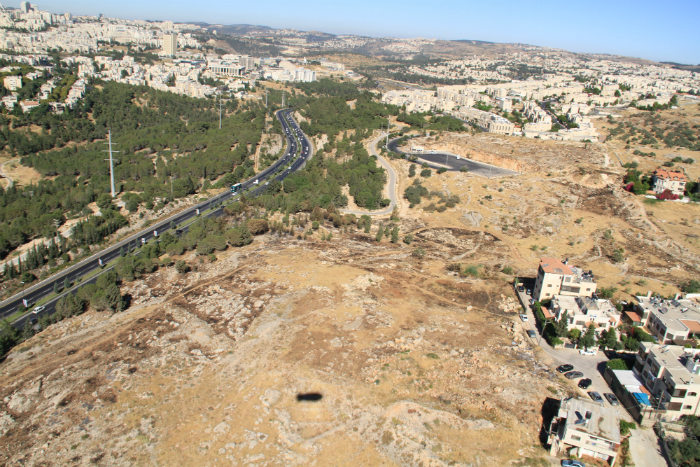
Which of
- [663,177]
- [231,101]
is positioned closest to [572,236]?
[663,177]

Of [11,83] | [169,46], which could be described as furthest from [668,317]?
[169,46]

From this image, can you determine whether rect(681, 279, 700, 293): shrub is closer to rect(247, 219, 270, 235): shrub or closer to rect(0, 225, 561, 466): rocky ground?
rect(0, 225, 561, 466): rocky ground

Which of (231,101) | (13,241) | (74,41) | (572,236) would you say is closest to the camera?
(13,241)

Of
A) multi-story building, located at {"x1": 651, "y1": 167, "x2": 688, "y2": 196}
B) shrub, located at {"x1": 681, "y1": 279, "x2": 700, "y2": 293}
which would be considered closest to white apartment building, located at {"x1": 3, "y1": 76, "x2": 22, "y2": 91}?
multi-story building, located at {"x1": 651, "y1": 167, "x2": 688, "y2": 196}

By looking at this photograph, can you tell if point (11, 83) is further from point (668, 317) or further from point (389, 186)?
point (668, 317)

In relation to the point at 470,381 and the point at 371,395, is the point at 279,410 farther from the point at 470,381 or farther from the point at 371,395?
the point at 470,381

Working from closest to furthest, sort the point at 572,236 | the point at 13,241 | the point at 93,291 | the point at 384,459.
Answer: the point at 384,459 → the point at 93,291 → the point at 13,241 → the point at 572,236
